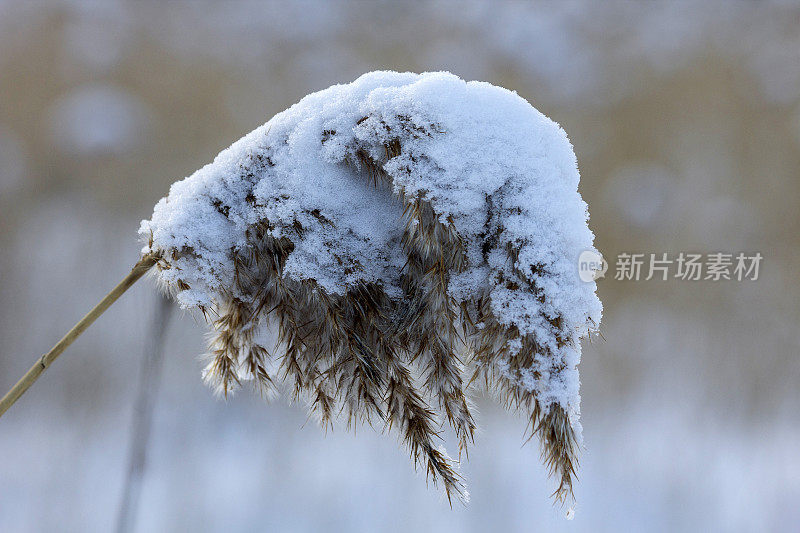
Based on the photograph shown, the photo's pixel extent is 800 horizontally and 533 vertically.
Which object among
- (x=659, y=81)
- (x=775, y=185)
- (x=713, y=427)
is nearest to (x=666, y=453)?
(x=713, y=427)

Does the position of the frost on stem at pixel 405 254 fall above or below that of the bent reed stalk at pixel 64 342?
above

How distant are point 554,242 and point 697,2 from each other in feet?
9.93

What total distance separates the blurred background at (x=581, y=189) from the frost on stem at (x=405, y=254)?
201 centimetres

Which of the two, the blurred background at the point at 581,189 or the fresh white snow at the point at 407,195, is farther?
the blurred background at the point at 581,189

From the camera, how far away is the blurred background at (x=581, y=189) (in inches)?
96.3

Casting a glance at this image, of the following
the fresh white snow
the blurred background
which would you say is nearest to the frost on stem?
the fresh white snow

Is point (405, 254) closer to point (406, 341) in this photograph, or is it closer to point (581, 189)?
point (406, 341)

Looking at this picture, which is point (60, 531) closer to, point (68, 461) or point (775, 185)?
point (68, 461)

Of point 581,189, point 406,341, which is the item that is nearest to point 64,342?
point 406,341

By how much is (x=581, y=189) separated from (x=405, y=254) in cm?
232

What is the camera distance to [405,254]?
1.99 ft

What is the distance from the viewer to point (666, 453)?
2643 millimetres

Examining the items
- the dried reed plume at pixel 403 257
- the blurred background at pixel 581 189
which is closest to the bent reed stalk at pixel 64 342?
the dried reed plume at pixel 403 257

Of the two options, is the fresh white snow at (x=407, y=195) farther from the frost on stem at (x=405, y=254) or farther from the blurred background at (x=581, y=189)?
the blurred background at (x=581, y=189)
